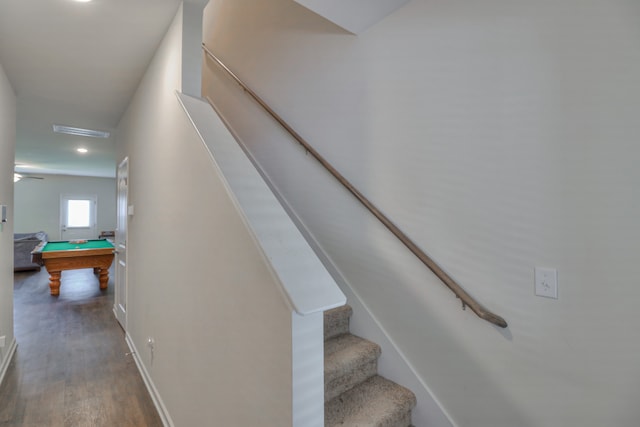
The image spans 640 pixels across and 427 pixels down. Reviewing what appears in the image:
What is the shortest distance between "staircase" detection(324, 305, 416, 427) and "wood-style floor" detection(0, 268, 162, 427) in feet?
4.08

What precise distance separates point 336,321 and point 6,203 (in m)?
2.91

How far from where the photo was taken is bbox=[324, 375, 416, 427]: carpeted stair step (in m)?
1.46

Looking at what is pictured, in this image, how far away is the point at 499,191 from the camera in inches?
52.9

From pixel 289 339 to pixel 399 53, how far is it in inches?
63.9

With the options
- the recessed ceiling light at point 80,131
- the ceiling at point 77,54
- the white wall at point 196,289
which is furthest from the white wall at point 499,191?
the recessed ceiling light at point 80,131

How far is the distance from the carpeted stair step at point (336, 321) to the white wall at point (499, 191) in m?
0.11

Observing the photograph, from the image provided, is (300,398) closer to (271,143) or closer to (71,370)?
(271,143)

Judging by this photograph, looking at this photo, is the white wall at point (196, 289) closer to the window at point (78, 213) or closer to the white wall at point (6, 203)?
the white wall at point (6, 203)

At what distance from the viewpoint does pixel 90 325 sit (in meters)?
3.56

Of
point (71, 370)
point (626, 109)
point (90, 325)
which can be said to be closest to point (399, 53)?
point (626, 109)

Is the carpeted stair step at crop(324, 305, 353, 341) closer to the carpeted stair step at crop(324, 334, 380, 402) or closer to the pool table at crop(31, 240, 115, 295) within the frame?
the carpeted stair step at crop(324, 334, 380, 402)

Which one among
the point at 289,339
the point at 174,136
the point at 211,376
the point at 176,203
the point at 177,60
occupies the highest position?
the point at 177,60

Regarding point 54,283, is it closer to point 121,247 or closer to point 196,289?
point 121,247

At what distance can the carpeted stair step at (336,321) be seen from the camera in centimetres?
189
